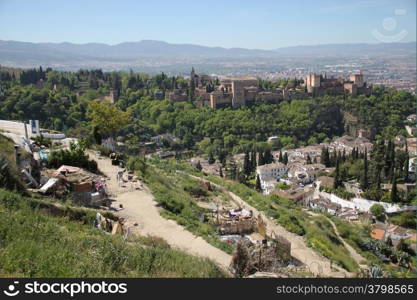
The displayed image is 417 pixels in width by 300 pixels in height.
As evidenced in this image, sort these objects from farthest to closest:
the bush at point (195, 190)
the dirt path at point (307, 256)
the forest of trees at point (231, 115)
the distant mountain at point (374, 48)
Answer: the forest of trees at point (231, 115)
the bush at point (195, 190)
the dirt path at point (307, 256)
the distant mountain at point (374, 48)

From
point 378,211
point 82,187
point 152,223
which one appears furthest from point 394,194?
point 82,187

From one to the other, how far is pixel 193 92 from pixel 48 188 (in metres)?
35.1

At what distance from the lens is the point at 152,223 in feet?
20.3

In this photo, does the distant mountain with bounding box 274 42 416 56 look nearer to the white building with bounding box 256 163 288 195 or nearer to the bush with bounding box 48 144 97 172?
the bush with bounding box 48 144 97 172

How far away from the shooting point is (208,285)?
223cm

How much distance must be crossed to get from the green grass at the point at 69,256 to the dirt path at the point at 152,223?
871 mm

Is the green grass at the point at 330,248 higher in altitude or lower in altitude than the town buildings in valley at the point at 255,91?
lower

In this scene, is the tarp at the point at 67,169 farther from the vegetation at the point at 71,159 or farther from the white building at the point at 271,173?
the white building at the point at 271,173

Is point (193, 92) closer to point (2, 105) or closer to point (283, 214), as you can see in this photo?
point (2, 105)

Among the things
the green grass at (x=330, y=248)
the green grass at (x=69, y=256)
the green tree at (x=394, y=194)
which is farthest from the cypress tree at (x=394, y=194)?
the green grass at (x=69, y=256)

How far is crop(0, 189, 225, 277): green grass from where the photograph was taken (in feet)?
9.37

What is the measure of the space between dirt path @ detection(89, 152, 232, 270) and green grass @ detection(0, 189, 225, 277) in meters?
0.87

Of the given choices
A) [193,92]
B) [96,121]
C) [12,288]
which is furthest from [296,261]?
[193,92]

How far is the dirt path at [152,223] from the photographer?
5246 millimetres
